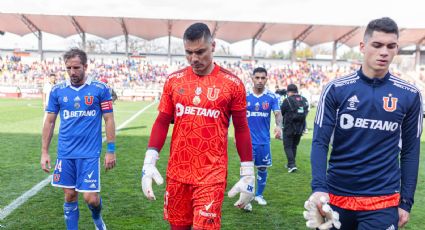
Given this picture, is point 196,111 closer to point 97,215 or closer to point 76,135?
point 76,135

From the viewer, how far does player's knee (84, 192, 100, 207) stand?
17.4 ft

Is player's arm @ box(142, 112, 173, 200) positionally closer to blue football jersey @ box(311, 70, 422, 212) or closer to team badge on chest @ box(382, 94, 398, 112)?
blue football jersey @ box(311, 70, 422, 212)

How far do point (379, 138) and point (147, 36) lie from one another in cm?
5624

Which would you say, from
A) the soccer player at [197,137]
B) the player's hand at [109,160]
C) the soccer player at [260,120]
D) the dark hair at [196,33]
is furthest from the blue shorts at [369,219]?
the soccer player at [260,120]

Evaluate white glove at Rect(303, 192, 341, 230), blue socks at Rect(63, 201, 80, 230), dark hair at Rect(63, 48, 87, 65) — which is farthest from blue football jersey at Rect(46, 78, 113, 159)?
white glove at Rect(303, 192, 341, 230)

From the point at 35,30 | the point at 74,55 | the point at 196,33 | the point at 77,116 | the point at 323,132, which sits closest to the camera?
the point at 323,132

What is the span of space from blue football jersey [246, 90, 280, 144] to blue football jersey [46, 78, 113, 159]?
289 centimetres

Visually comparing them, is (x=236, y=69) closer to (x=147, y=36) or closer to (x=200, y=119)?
(x=147, y=36)

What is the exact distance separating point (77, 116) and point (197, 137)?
2304 millimetres

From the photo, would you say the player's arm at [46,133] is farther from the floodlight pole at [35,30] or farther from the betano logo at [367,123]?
the floodlight pole at [35,30]

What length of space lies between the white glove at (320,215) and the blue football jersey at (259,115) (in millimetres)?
4359

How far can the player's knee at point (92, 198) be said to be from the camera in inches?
209

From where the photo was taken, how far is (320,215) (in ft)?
9.85

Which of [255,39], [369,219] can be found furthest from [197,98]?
[255,39]
